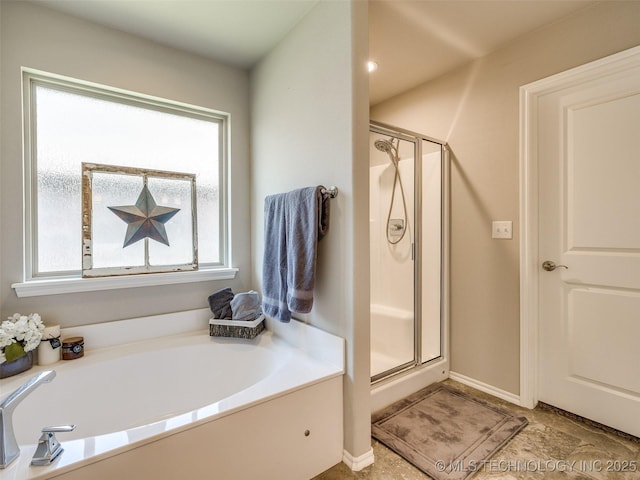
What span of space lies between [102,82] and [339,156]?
4.77 feet

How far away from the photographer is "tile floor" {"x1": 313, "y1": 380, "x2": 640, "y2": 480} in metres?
1.36

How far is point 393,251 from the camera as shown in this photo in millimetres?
2338

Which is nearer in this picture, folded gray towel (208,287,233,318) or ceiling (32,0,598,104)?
ceiling (32,0,598,104)

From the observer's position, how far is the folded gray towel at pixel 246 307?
1.95 meters

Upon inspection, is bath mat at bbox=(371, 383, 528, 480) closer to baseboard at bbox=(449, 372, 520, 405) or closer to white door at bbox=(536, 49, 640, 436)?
baseboard at bbox=(449, 372, 520, 405)

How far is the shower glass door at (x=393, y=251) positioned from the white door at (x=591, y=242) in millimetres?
772

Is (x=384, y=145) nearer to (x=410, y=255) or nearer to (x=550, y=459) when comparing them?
(x=410, y=255)

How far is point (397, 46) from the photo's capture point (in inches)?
77.8

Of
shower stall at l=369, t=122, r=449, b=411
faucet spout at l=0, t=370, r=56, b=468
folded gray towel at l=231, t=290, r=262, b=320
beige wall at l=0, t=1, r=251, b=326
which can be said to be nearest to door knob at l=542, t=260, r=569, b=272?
shower stall at l=369, t=122, r=449, b=411

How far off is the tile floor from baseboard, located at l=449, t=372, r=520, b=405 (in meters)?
0.24

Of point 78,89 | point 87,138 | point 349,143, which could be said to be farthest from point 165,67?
point 349,143

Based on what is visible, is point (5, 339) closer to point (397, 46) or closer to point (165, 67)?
point (165, 67)

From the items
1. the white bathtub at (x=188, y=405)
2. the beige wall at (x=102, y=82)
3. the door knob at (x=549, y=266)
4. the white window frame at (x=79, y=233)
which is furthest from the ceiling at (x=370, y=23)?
the white bathtub at (x=188, y=405)

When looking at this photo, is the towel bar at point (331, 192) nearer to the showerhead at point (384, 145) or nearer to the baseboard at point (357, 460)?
the showerhead at point (384, 145)
